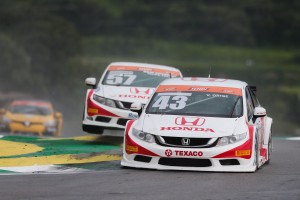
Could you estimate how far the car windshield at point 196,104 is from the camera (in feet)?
44.7

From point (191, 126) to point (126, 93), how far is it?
558 cm

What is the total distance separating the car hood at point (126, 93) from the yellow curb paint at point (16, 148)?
2690 millimetres

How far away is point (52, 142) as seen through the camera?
1756 cm

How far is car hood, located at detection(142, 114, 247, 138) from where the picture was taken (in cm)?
1288

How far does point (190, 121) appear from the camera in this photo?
13203 millimetres

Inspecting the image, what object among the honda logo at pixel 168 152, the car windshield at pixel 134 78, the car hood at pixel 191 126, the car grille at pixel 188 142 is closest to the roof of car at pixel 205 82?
the car hood at pixel 191 126

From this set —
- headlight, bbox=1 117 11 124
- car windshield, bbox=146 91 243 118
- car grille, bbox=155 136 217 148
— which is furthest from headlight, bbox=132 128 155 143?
headlight, bbox=1 117 11 124

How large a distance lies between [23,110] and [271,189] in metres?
22.0

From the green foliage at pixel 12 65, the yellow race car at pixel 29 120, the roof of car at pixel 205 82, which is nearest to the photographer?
the roof of car at pixel 205 82

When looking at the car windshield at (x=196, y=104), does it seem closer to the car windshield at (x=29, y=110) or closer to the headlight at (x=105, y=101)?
the headlight at (x=105, y=101)

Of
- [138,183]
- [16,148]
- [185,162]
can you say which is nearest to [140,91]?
[16,148]

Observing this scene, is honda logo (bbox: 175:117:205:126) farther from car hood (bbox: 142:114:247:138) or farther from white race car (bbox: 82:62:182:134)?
white race car (bbox: 82:62:182:134)

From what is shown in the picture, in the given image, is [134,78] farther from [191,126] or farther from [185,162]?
[185,162]

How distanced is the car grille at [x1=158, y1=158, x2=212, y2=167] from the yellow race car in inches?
734
